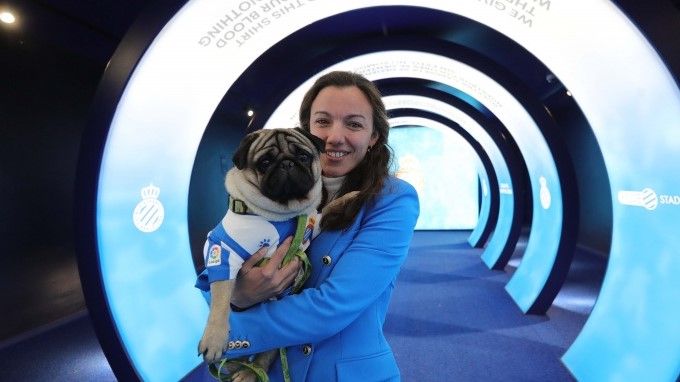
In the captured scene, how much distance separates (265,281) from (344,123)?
716 mm

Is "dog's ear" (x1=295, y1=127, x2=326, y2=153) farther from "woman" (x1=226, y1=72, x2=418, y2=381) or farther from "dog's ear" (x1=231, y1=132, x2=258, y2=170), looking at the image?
"dog's ear" (x1=231, y1=132, x2=258, y2=170)

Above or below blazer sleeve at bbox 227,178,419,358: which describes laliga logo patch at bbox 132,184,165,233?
above

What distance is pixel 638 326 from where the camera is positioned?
2.84 meters

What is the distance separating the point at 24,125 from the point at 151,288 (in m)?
3.95

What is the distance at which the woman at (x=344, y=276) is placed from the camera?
1299 millimetres


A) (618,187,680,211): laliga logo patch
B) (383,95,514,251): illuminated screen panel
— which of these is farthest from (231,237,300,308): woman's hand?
(383,95,514,251): illuminated screen panel

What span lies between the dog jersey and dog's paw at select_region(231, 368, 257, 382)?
0.37 m

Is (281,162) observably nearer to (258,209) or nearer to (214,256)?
(258,209)

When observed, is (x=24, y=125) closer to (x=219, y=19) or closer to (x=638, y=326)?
(x=219, y=19)

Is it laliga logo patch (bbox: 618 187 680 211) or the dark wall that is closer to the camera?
laliga logo patch (bbox: 618 187 680 211)

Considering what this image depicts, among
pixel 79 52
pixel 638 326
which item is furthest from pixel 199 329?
pixel 79 52

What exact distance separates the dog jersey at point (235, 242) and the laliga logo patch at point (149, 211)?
5.09 feet

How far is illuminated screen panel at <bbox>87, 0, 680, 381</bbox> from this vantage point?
8.20 ft

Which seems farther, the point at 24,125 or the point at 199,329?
the point at 24,125
